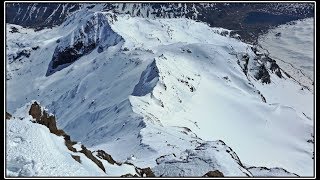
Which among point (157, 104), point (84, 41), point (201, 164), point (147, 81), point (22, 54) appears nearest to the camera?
point (201, 164)

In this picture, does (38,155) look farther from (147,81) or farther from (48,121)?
(147,81)

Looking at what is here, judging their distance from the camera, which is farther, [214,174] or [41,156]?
[214,174]

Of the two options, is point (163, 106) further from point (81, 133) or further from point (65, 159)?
point (65, 159)

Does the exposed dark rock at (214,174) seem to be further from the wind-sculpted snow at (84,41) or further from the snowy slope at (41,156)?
the wind-sculpted snow at (84,41)

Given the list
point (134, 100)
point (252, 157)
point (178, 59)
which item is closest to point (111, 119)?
point (134, 100)

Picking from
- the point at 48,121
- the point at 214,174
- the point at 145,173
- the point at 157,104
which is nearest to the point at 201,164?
the point at 214,174
